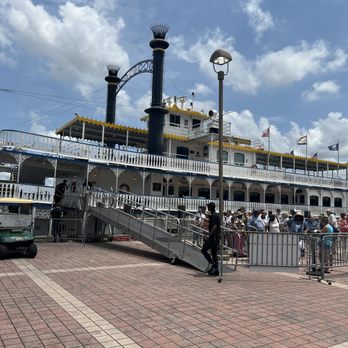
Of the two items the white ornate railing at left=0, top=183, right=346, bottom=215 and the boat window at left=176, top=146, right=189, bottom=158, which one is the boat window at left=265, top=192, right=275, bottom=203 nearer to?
the white ornate railing at left=0, top=183, right=346, bottom=215

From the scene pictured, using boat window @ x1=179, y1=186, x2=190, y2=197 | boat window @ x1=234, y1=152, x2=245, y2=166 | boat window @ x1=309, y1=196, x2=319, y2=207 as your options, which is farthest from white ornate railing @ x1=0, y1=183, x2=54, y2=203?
boat window @ x1=309, y1=196, x2=319, y2=207

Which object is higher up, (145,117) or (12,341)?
(145,117)

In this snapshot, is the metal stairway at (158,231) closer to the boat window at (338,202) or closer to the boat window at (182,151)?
the boat window at (182,151)

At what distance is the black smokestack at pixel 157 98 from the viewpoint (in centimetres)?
2394

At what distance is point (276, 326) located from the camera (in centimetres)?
→ 566

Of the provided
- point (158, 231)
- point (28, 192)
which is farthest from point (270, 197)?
point (28, 192)

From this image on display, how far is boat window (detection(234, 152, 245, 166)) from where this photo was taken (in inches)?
1198

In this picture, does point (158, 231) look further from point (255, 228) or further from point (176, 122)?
point (176, 122)

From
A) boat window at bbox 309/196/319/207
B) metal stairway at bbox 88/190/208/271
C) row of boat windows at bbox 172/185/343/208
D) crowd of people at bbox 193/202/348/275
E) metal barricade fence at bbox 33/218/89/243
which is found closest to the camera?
crowd of people at bbox 193/202/348/275

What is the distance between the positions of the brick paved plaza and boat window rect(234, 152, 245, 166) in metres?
20.1

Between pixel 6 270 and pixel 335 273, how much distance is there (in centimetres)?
962

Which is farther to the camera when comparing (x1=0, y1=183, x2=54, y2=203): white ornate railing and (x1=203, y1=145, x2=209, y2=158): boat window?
(x1=203, y1=145, x2=209, y2=158): boat window

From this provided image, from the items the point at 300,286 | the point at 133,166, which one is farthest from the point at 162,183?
the point at 300,286

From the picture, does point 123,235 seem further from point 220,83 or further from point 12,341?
point 12,341
